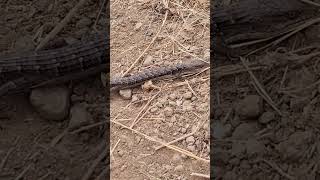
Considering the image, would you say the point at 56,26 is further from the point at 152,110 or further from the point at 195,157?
the point at 195,157

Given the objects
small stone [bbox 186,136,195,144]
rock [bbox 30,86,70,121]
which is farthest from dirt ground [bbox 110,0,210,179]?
rock [bbox 30,86,70,121]

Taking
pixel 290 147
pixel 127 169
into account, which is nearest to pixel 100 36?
pixel 127 169

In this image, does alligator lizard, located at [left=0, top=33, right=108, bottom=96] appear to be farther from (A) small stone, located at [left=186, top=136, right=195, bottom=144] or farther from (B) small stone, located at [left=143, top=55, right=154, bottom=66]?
(A) small stone, located at [left=186, top=136, right=195, bottom=144]

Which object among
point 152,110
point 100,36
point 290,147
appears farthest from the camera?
point 100,36

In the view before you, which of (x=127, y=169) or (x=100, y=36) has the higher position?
(x=100, y=36)

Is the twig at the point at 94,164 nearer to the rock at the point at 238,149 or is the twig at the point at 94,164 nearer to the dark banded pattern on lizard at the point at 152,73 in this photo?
the dark banded pattern on lizard at the point at 152,73

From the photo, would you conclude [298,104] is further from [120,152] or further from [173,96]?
[120,152]
